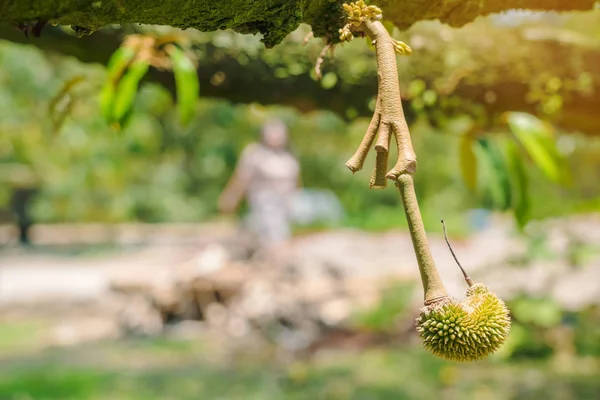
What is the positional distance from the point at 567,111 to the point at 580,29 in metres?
0.54

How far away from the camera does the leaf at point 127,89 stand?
147 centimetres

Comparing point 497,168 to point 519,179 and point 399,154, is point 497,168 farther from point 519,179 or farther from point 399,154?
point 399,154

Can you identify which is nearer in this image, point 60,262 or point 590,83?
point 590,83

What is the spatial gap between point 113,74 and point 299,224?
9.65 metres

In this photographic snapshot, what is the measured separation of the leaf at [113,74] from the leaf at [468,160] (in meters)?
0.78

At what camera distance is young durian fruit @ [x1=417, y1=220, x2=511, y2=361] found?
0.52 m

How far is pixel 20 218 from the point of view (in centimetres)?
1167

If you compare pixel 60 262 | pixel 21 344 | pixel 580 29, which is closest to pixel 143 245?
pixel 60 262

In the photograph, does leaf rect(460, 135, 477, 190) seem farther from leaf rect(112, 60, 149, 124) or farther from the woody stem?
the woody stem

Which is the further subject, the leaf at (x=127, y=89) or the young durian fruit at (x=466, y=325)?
the leaf at (x=127, y=89)

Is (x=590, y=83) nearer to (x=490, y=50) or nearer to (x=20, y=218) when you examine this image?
(x=490, y=50)

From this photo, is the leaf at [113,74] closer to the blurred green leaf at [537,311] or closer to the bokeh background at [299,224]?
the bokeh background at [299,224]

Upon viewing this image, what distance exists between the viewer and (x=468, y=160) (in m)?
1.65

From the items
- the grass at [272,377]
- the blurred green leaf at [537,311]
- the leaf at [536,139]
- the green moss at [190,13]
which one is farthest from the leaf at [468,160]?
the blurred green leaf at [537,311]
